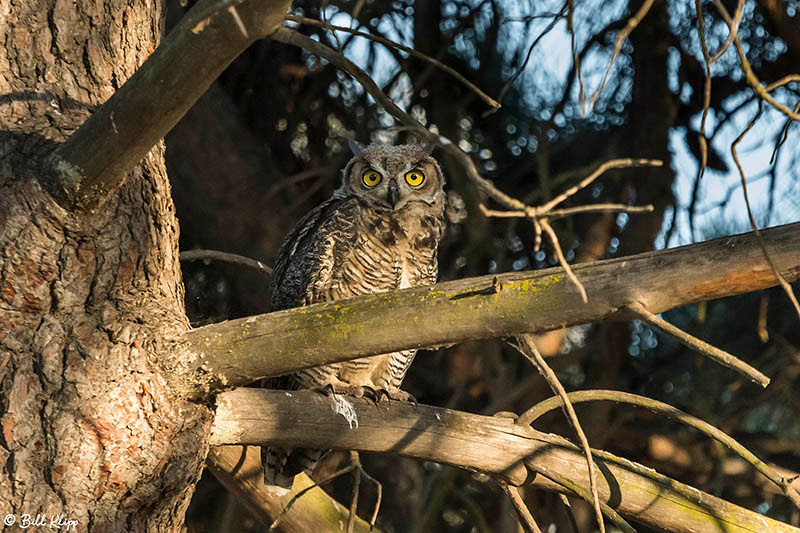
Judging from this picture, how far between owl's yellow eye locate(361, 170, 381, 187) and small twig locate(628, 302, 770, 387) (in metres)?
1.75

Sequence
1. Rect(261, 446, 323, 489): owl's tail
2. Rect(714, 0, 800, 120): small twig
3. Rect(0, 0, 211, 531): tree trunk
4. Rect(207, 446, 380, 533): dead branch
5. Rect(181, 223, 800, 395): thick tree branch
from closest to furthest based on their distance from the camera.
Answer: Rect(714, 0, 800, 120): small twig → Rect(181, 223, 800, 395): thick tree branch → Rect(0, 0, 211, 531): tree trunk → Rect(207, 446, 380, 533): dead branch → Rect(261, 446, 323, 489): owl's tail

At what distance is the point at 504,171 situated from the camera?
438 cm

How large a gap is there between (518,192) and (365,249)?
1643 millimetres

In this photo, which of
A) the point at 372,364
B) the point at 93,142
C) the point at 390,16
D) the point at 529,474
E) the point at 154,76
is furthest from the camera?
the point at 390,16

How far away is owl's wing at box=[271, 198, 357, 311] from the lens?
2799 mm

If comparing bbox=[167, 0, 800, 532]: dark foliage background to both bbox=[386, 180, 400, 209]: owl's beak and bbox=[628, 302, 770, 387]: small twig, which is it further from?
bbox=[628, 302, 770, 387]: small twig

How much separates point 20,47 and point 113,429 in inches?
33.0

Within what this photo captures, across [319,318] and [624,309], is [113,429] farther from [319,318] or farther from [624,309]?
[624,309]

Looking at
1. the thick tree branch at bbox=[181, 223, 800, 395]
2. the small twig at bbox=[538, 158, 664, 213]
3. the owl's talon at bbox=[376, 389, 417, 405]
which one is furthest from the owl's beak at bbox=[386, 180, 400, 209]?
the small twig at bbox=[538, 158, 664, 213]

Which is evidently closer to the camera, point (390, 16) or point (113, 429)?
point (113, 429)

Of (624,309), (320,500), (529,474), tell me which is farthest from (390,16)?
(624,309)

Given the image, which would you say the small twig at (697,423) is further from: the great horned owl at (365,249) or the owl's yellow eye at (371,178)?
the owl's yellow eye at (371,178)

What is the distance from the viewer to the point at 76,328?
5.42ft
